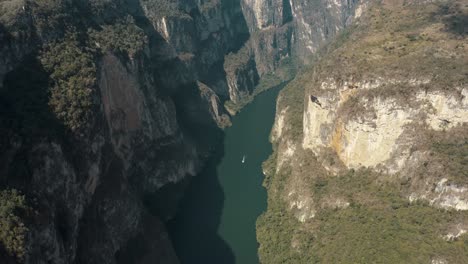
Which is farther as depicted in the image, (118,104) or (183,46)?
(183,46)

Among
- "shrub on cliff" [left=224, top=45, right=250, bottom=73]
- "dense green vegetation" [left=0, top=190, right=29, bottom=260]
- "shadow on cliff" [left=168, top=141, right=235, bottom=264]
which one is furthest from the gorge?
"shrub on cliff" [left=224, top=45, right=250, bottom=73]

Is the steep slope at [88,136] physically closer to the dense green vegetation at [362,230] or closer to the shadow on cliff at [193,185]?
the shadow on cliff at [193,185]

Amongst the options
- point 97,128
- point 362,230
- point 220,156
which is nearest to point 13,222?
point 97,128

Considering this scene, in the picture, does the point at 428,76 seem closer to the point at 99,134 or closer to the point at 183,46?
the point at 99,134

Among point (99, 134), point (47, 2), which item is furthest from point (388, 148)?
point (47, 2)

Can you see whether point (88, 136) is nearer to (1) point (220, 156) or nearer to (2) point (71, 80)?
(2) point (71, 80)

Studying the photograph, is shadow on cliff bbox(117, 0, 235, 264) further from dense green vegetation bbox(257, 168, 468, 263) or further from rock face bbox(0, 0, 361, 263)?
dense green vegetation bbox(257, 168, 468, 263)
